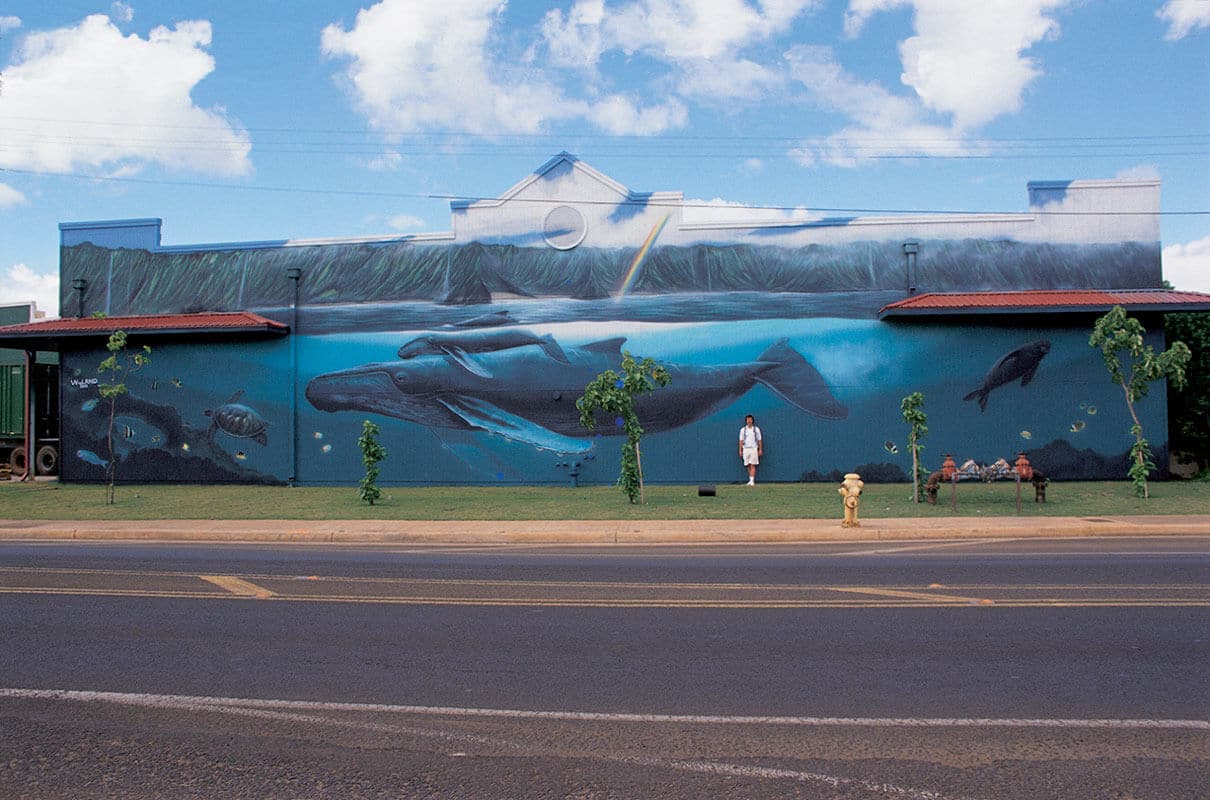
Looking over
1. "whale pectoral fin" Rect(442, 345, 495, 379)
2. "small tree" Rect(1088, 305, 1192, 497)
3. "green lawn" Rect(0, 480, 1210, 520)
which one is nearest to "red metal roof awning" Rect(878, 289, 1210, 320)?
"small tree" Rect(1088, 305, 1192, 497)

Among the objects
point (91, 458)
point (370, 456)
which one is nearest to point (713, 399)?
point (370, 456)

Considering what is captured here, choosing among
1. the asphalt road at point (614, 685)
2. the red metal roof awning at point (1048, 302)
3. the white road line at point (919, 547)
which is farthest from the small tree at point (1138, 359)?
the asphalt road at point (614, 685)

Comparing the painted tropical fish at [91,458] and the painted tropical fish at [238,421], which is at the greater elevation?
the painted tropical fish at [238,421]

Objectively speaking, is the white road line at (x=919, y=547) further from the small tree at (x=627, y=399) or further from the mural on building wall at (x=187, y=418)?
the mural on building wall at (x=187, y=418)

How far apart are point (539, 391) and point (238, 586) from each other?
14.8 meters

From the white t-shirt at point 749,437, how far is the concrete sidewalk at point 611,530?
7164 mm

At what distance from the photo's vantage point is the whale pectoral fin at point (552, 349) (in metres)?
24.5

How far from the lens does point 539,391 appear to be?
962 inches

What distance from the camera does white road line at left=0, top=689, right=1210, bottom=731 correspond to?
5129 millimetres

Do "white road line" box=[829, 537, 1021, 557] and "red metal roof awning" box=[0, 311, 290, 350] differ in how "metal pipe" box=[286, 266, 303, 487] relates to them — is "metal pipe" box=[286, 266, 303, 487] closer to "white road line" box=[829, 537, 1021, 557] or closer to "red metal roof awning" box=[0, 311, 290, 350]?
"red metal roof awning" box=[0, 311, 290, 350]

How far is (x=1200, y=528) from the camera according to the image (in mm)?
14625

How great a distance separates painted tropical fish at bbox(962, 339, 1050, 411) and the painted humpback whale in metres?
3.53

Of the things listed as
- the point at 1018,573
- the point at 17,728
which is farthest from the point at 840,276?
the point at 17,728

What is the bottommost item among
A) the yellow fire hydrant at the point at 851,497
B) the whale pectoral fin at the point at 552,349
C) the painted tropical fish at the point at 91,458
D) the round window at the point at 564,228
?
the yellow fire hydrant at the point at 851,497
